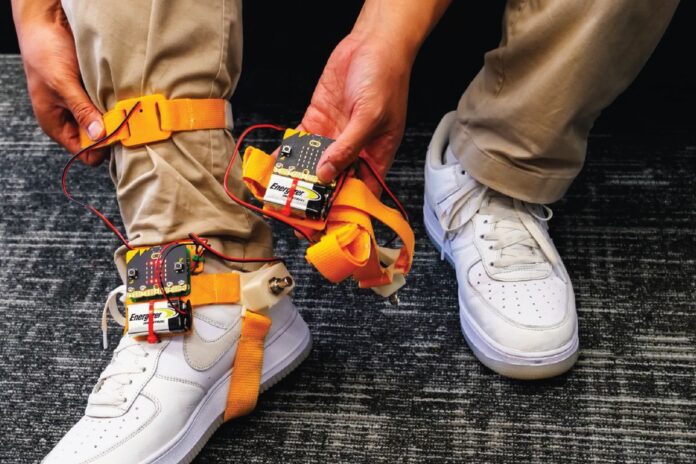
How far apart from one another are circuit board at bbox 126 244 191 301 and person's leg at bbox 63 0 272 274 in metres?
0.02

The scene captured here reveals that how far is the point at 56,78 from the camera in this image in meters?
0.90

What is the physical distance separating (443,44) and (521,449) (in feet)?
2.16

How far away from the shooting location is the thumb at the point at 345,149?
0.79 m

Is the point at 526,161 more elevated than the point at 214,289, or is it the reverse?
the point at 526,161

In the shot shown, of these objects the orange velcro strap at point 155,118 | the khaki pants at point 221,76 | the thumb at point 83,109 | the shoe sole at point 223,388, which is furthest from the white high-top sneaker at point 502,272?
the thumb at point 83,109

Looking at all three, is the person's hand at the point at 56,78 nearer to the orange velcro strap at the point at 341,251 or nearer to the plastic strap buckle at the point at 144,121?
the plastic strap buckle at the point at 144,121

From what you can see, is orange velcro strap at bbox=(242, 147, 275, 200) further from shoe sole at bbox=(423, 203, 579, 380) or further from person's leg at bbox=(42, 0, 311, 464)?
shoe sole at bbox=(423, 203, 579, 380)

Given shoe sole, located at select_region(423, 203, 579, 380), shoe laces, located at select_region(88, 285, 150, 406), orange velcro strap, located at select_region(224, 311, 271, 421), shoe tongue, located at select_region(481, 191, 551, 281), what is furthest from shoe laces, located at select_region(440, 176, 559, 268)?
shoe laces, located at select_region(88, 285, 150, 406)

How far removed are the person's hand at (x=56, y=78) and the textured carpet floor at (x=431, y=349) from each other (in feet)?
0.81

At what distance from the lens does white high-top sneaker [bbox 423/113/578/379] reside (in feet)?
2.98

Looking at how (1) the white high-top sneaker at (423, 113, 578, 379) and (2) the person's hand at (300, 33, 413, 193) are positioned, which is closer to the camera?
(2) the person's hand at (300, 33, 413, 193)

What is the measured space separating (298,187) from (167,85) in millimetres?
202

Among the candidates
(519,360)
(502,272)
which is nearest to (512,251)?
(502,272)

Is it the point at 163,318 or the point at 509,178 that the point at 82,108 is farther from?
the point at 509,178
